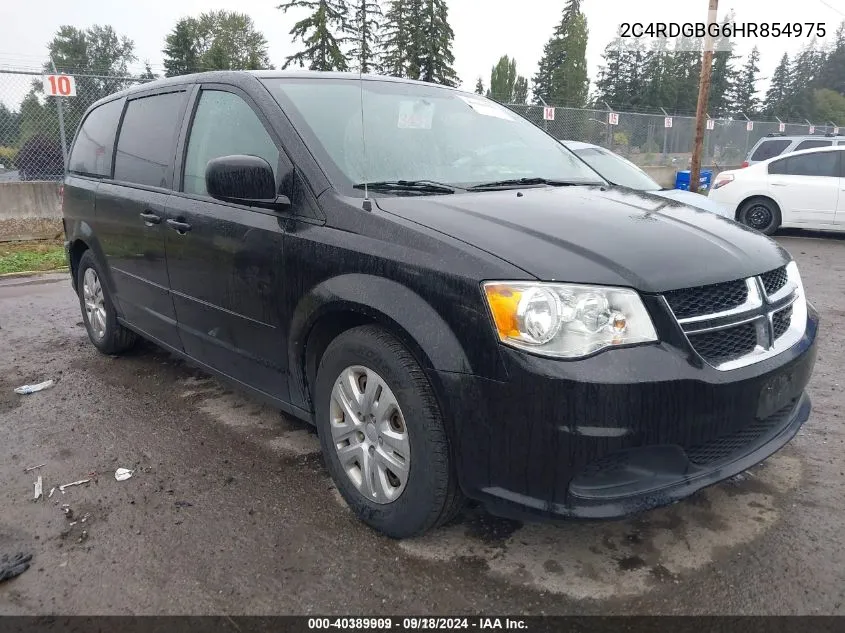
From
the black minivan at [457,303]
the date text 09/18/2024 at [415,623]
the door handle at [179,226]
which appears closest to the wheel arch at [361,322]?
the black minivan at [457,303]

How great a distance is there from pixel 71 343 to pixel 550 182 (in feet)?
13.7

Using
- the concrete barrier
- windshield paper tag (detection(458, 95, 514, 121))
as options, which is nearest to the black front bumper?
windshield paper tag (detection(458, 95, 514, 121))

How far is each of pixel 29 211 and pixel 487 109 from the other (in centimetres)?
916

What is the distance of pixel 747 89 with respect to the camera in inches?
2842

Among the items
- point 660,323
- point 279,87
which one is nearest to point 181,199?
point 279,87

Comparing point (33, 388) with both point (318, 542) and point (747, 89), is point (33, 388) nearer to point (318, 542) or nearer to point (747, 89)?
point (318, 542)

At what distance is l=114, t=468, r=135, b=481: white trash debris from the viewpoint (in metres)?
3.05

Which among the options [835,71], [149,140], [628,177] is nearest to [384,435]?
[149,140]

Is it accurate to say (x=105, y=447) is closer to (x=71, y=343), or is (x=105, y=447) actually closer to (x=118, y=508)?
(x=118, y=508)

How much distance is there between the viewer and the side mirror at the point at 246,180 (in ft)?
8.79

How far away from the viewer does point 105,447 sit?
3387 millimetres

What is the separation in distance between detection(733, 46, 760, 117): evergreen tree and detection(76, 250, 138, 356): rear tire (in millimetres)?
78382

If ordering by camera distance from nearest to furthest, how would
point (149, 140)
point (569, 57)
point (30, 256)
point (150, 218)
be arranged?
point (150, 218) < point (149, 140) < point (30, 256) < point (569, 57)

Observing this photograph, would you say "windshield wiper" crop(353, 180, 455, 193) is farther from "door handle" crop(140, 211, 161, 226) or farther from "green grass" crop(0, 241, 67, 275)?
"green grass" crop(0, 241, 67, 275)
